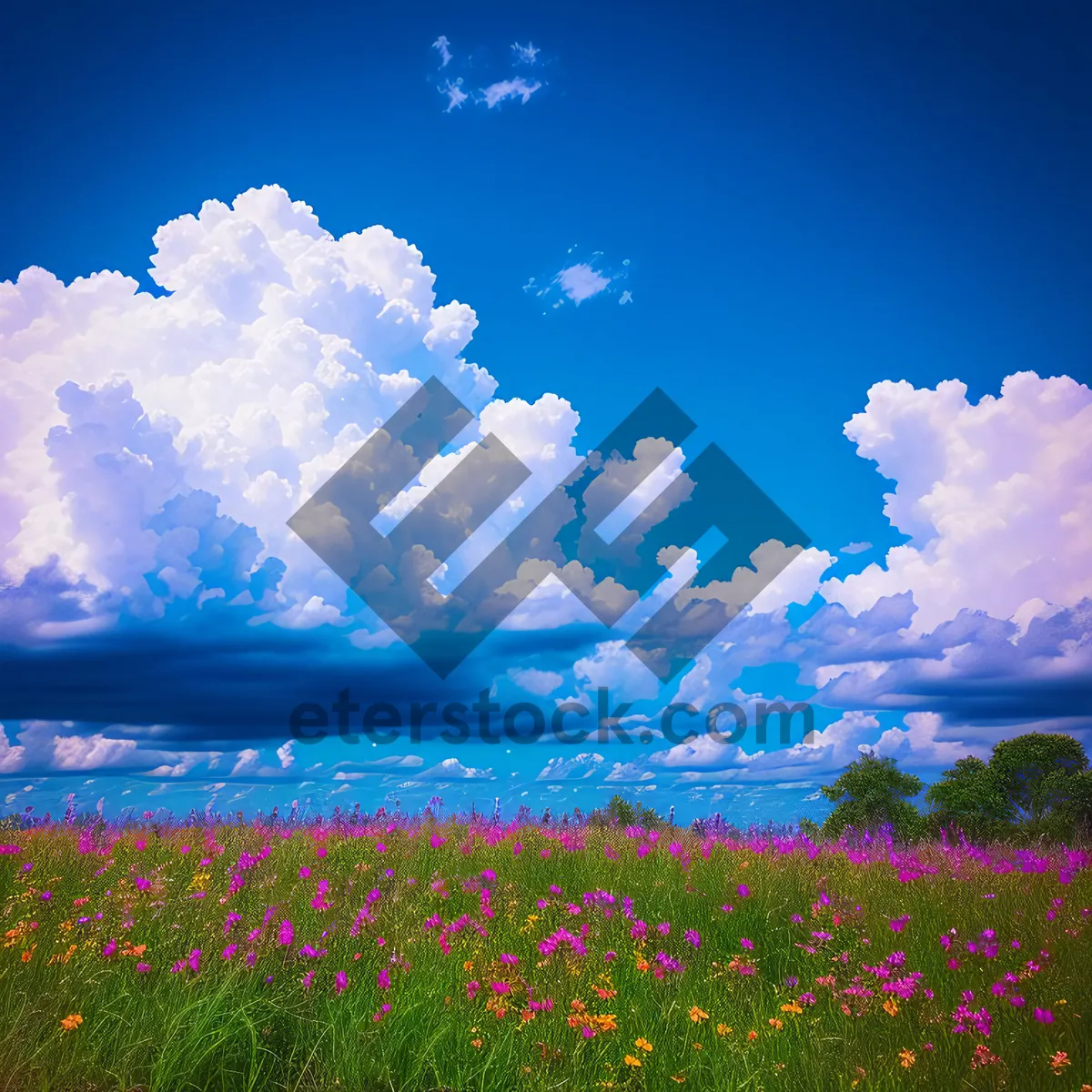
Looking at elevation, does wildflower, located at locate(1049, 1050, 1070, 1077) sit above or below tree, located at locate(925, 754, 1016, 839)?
above

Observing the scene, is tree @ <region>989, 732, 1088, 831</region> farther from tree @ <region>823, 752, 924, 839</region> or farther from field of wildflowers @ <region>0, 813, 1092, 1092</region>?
field of wildflowers @ <region>0, 813, 1092, 1092</region>

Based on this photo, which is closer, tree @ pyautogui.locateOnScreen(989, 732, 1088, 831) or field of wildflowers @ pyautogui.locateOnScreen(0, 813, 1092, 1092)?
field of wildflowers @ pyautogui.locateOnScreen(0, 813, 1092, 1092)

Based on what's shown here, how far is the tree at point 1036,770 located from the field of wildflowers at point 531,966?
1049 cm

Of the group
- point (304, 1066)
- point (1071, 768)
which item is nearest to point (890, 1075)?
point (304, 1066)

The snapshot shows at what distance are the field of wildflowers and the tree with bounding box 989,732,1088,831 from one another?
34.4ft

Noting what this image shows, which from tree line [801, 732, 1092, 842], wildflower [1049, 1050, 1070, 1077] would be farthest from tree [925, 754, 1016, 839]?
wildflower [1049, 1050, 1070, 1077]

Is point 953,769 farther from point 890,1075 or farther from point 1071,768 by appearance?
point 890,1075

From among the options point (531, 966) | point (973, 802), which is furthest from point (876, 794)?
point (531, 966)

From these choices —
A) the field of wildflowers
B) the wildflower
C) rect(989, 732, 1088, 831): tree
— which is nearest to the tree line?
rect(989, 732, 1088, 831): tree

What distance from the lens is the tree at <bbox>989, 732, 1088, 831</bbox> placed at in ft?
61.0

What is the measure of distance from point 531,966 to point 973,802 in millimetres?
17629

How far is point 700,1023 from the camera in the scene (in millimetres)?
5332

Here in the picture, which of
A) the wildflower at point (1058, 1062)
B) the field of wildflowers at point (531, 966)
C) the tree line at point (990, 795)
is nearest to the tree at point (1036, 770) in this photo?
the tree line at point (990, 795)

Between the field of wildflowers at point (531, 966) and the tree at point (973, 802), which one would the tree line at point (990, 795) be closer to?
the tree at point (973, 802)
